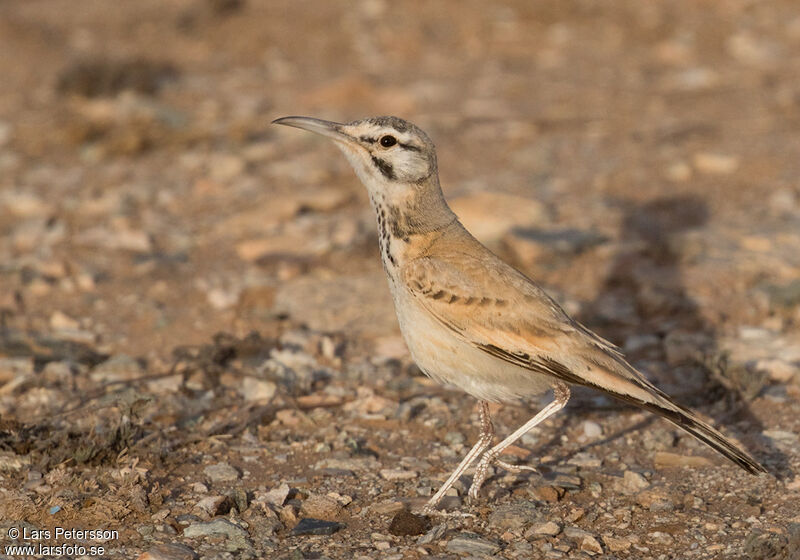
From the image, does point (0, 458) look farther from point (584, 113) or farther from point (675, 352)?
point (584, 113)

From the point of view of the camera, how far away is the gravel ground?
4.99 metres

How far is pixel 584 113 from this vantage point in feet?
39.5

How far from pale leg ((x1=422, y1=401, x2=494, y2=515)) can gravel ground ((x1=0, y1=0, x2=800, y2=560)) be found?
0.26 ft

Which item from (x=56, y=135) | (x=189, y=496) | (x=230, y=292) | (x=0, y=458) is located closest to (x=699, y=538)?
(x=189, y=496)

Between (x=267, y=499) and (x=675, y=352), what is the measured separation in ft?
10.5

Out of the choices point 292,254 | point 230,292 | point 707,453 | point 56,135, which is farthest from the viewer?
point 56,135

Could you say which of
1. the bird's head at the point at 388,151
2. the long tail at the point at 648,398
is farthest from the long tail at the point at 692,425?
the bird's head at the point at 388,151

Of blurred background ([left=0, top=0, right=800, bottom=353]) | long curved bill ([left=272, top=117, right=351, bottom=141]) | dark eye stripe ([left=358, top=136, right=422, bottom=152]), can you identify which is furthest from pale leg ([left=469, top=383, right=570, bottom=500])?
blurred background ([left=0, top=0, right=800, bottom=353])

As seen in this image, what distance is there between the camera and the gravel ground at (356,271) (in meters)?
4.99

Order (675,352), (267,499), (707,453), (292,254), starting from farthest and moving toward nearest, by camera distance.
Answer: (292,254) < (675,352) < (707,453) < (267,499)

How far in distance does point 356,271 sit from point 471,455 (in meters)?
3.11

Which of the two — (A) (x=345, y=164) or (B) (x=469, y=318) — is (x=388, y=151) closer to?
(B) (x=469, y=318)

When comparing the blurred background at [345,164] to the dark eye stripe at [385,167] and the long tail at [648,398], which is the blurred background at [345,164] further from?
the long tail at [648,398]

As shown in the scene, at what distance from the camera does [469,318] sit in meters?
5.09
